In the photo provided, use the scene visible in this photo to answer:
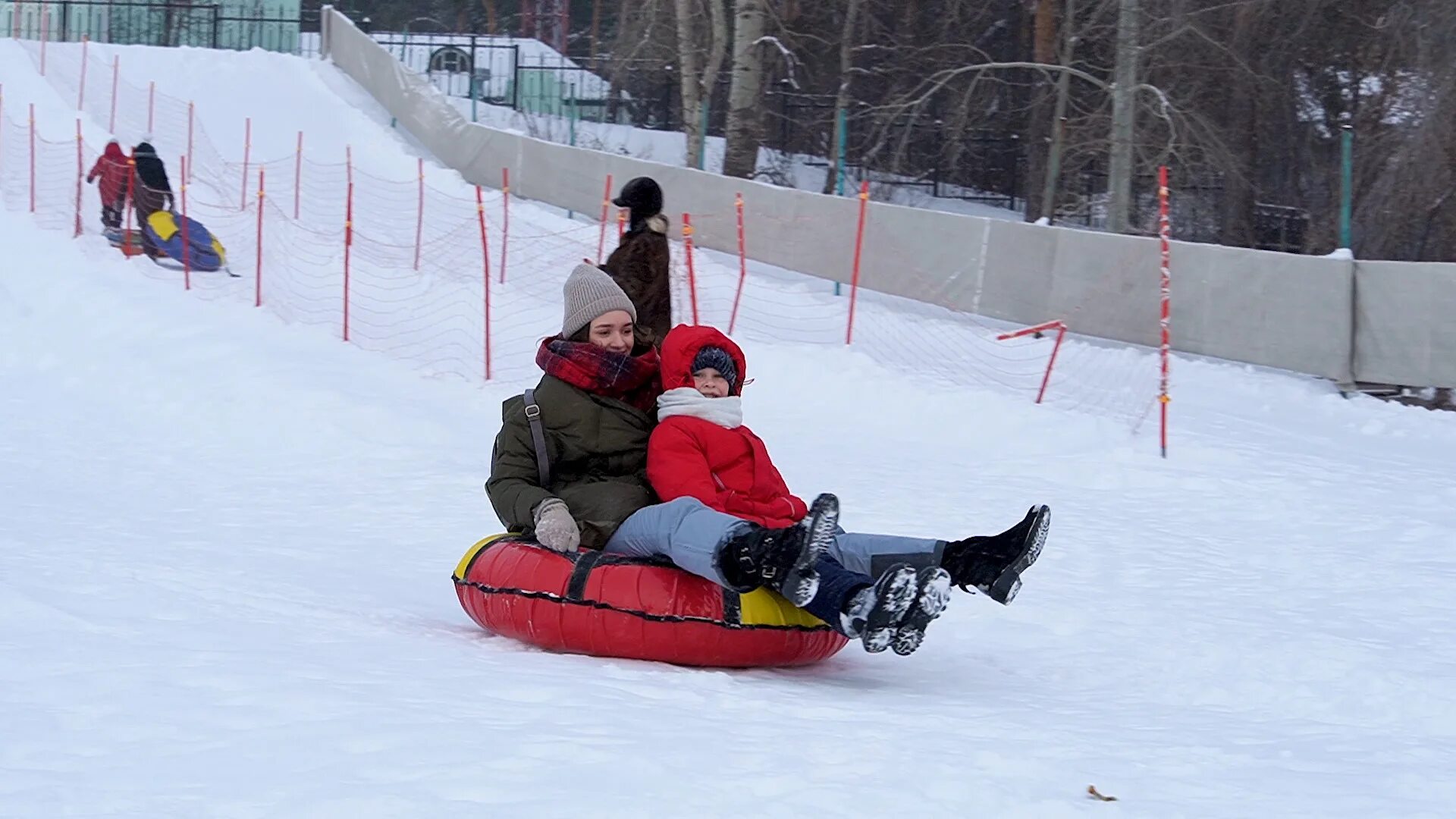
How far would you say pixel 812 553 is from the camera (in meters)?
4.53

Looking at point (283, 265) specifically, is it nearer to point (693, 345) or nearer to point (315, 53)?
point (693, 345)

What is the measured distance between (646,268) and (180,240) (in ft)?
30.0

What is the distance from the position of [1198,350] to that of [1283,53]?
6.78 meters

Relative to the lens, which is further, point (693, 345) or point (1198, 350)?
point (1198, 350)

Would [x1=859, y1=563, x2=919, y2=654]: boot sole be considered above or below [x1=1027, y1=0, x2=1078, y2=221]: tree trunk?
below

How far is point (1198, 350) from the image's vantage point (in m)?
13.5

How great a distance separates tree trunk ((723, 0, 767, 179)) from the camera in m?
20.2

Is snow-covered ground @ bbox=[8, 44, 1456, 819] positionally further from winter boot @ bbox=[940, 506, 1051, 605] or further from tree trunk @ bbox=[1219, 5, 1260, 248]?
tree trunk @ bbox=[1219, 5, 1260, 248]

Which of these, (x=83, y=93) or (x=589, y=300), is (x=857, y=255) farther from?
(x=83, y=93)

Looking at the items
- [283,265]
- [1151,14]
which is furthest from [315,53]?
[1151,14]

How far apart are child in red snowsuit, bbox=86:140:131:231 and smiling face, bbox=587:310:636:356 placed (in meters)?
12.7

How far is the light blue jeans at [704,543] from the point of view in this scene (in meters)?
4.89

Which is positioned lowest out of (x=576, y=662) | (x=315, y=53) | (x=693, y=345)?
(x=576, y=662)

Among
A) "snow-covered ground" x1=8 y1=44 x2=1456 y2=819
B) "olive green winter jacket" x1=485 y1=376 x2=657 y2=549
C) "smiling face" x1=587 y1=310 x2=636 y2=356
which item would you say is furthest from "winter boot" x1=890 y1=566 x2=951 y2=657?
"smiling face" x1=587 y1=310 x2=636 y2=356
